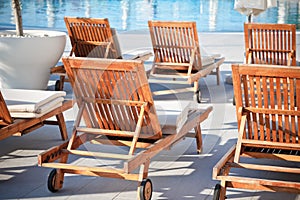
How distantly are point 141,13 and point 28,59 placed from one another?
1289 cm

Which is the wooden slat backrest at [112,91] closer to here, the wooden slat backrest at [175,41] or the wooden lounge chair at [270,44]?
the wooden lounge chair at [270,44]

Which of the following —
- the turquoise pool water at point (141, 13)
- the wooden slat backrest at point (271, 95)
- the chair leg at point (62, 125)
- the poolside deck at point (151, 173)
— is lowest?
the turquoise pool water at point (141, 13)

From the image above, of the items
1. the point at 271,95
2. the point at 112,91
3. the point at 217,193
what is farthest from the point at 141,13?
the point at 217,193

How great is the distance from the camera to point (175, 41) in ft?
21.8

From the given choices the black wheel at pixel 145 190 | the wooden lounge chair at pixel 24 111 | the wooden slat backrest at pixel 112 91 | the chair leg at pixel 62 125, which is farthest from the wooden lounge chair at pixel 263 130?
the chair leg at pixel 62 125

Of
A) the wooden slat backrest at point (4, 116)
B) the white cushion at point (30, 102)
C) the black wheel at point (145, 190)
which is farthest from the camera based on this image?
the white cushion at point (30, 102)

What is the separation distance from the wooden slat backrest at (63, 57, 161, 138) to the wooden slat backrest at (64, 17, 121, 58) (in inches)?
109

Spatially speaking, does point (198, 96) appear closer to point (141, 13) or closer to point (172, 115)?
point (172, 115)

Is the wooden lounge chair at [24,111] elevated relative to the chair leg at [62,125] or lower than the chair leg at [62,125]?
elevated

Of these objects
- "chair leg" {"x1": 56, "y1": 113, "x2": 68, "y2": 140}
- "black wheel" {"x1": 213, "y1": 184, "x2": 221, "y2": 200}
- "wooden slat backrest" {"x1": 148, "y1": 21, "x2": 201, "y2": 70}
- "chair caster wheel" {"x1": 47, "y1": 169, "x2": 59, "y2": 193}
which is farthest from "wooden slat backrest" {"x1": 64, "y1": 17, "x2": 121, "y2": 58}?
"black wheel" {"x1": 213, "y1": 184, "x2": 221, "y2": 200}

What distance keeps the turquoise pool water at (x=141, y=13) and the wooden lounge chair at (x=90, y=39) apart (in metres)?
7.30

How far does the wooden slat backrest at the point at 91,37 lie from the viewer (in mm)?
6621

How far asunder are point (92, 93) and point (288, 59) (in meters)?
2.87

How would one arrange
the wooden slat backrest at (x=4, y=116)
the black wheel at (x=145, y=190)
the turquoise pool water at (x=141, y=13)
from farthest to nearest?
the turquoise pool water at (x=141, y=13) < the wooden slat backrest at (x=4, y=116) < the black wheel at (x=145, y=190)
